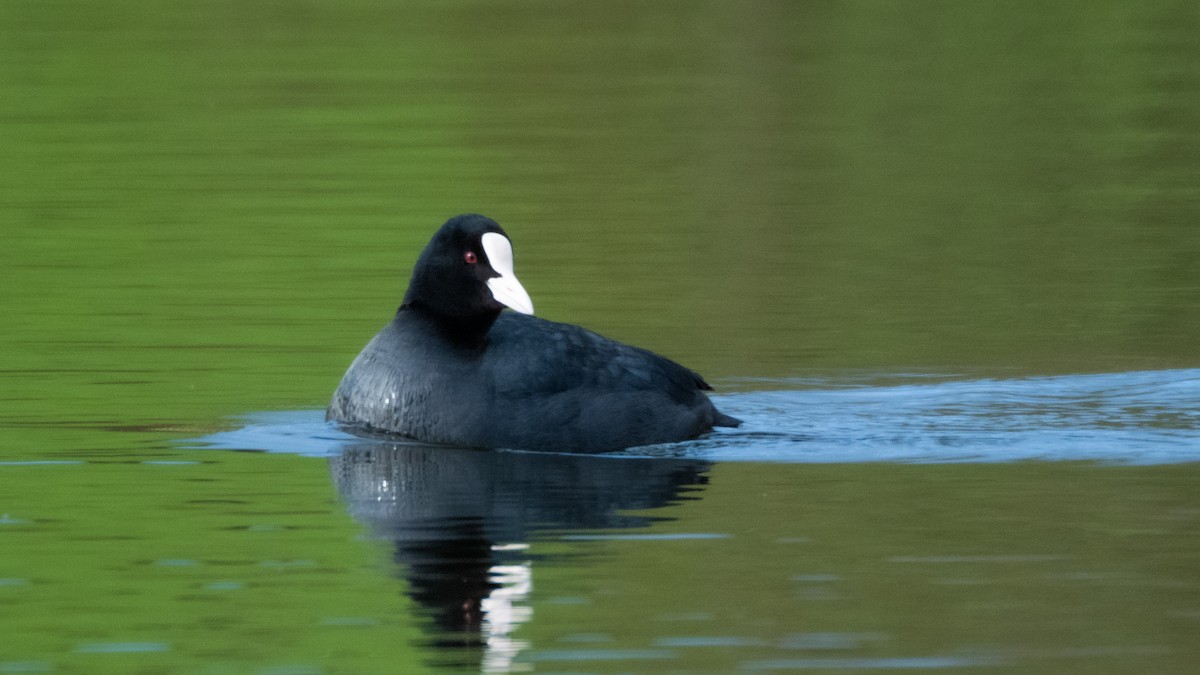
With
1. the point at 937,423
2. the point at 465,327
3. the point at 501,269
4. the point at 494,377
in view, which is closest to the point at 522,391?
the point at 494,377

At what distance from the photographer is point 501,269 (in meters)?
10.8

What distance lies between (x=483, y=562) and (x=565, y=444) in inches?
95.9

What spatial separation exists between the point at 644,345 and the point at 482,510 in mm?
4353

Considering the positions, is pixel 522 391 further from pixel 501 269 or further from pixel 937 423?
pixel 937 423

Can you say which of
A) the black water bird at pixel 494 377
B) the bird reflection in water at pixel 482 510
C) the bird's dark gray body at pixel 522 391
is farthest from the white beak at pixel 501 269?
the bird reflection in water at pixel 482 510

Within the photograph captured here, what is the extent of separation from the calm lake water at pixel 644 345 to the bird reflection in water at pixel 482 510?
0.11ft

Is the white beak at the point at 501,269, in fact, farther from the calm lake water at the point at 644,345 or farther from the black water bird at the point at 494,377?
the calm lake water at the point at 644,345

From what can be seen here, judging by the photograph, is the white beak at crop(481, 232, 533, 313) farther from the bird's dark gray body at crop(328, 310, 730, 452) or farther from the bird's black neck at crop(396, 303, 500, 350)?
the bird's dark gray body at crop(328, 310, 730, 452)

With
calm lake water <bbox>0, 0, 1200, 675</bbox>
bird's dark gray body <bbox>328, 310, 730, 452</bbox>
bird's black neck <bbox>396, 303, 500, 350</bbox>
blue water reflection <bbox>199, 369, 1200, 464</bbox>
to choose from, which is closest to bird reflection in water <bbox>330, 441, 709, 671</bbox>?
calm lake water <bbox>0, 0, 1200, 675</bbox>

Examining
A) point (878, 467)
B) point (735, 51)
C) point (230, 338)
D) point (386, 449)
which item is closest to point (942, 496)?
point (878, 467)

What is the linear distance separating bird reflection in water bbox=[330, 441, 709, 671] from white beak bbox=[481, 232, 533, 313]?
80 cm

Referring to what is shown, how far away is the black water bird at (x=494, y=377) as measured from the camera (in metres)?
10.5

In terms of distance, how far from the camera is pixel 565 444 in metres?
10.5

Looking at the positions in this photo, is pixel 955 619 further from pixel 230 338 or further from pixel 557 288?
pixel 557 288
